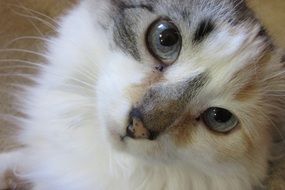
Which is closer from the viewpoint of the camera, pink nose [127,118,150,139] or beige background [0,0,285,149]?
pink nose [127,118,150,139]

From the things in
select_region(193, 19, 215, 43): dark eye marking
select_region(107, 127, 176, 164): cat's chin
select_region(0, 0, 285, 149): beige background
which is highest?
select_region(0, 0, 285, 149): beige background

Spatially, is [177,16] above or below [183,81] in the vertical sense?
above

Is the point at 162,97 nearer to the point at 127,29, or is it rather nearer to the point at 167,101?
the point at 167,101

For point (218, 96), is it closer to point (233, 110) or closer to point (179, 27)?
point (233, 110)

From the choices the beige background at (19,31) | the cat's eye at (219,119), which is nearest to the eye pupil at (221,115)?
the cat's eye at (219,119)

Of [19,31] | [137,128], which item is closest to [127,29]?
[137,128]

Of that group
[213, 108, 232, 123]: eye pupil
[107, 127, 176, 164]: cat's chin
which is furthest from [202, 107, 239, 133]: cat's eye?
[107, 127, 176, 164]: cat's chin

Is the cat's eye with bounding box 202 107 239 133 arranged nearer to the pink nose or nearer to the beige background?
the pink nose

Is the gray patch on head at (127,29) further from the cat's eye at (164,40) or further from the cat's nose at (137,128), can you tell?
the cat's nose at (137,128)
